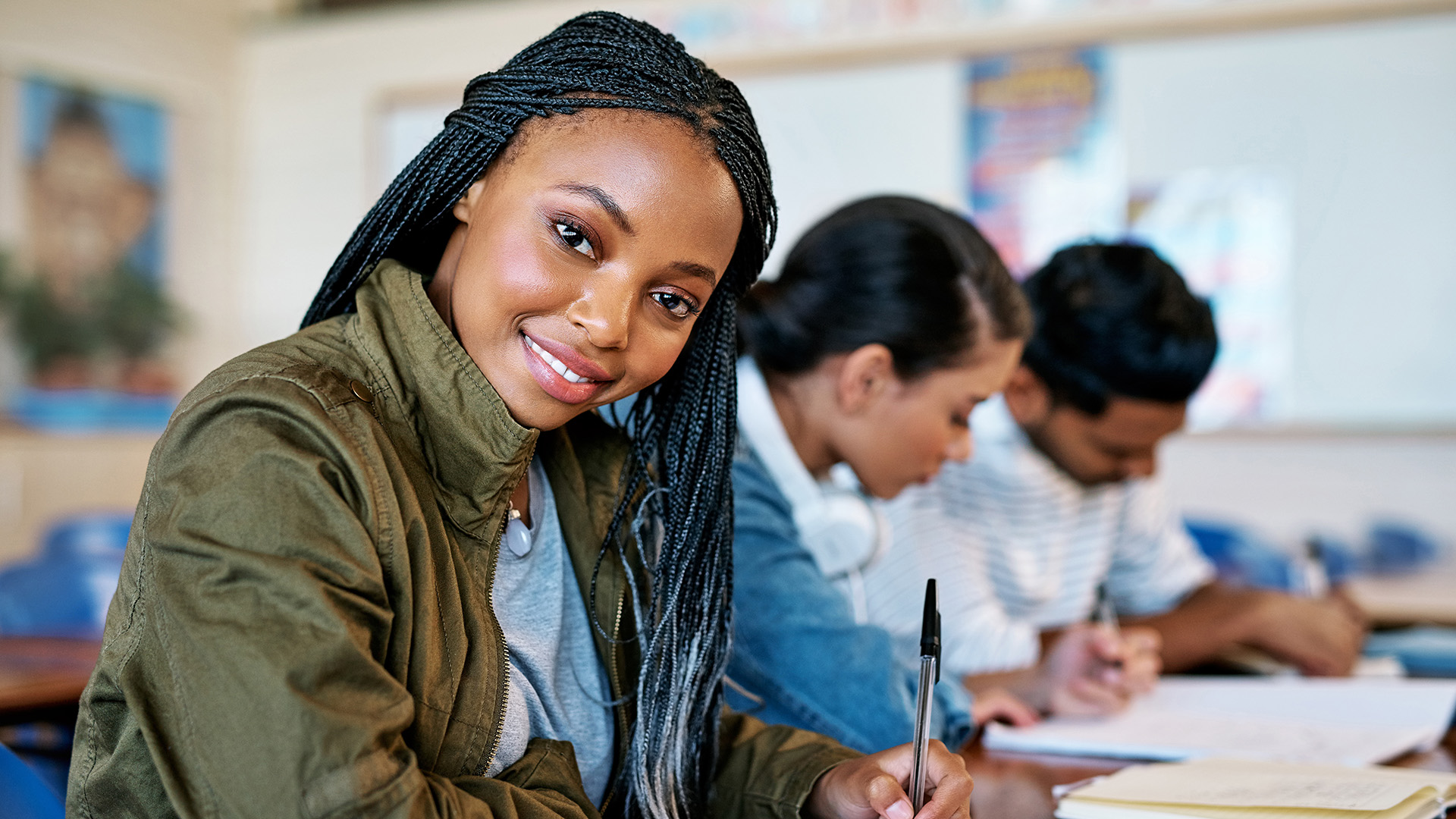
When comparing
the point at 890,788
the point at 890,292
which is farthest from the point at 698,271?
the point at 890,292

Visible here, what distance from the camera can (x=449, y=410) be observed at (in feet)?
2.70

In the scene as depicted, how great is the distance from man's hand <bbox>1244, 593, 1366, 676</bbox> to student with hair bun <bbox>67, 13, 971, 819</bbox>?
1.09m

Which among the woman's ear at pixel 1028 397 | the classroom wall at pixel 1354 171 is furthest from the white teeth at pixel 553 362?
the classroom wall at pixel 1354 171

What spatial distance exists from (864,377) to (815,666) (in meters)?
0.39

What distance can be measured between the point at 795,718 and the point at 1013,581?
812mm

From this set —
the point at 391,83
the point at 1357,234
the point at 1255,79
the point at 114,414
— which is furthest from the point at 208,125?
the point at 1357,234

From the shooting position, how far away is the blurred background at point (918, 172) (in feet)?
11.3

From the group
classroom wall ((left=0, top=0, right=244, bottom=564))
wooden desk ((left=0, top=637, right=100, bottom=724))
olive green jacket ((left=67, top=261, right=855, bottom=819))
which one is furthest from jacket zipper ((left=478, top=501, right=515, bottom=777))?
classroom wall ((left=0, top=0, right=244, bottom=564))

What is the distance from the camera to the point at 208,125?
4578mm

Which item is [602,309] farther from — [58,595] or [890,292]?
[58,595]

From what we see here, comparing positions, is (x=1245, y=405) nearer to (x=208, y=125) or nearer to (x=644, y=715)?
(x=644, y=715)

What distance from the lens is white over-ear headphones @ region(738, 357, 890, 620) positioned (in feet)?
4.62

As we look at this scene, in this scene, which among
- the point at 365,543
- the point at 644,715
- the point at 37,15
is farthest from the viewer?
the point at 37,15

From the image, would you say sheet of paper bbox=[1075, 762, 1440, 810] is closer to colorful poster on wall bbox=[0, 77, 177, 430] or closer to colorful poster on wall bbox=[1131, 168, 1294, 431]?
colorful poster on wall bbox=[1131, 168, 1294, 431]
